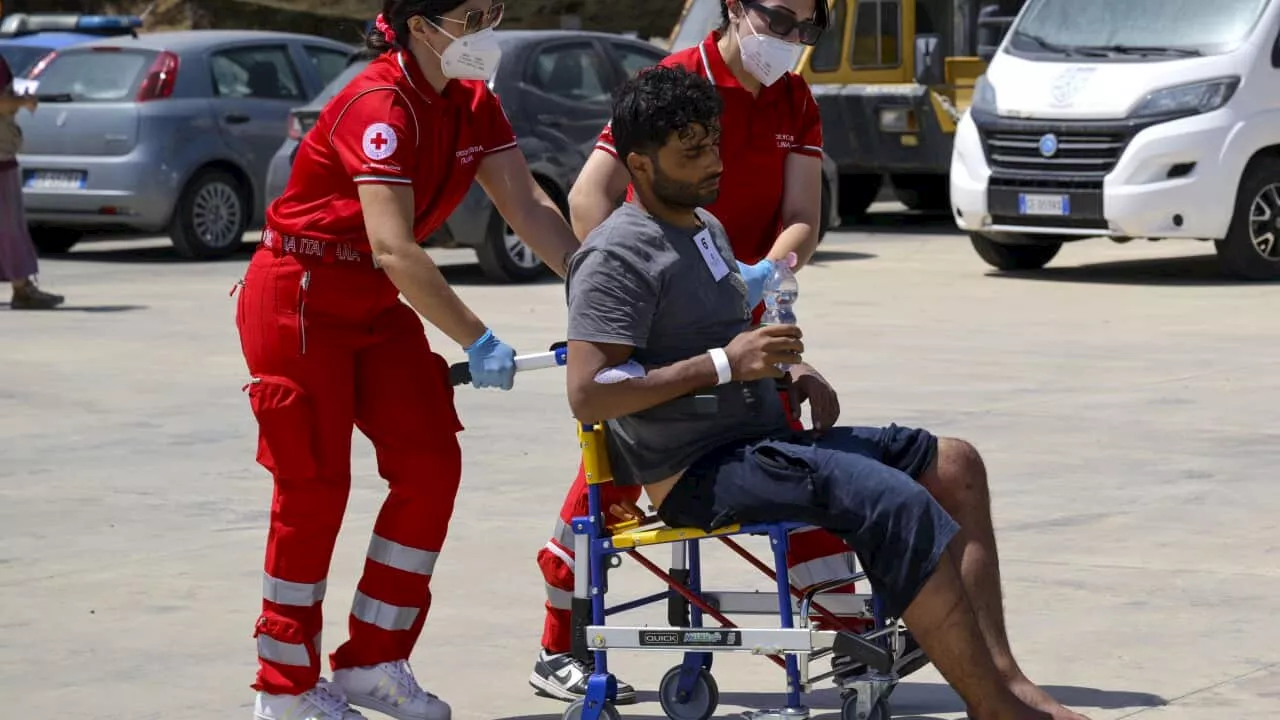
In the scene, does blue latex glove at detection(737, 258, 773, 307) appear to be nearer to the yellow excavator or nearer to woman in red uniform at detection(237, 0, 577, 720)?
woman in red uniform at detection(237, 0, 577, 720)

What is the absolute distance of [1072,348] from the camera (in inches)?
456

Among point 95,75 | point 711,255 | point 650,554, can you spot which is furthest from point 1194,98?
point 711,255

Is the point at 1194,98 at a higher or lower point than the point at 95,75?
lower

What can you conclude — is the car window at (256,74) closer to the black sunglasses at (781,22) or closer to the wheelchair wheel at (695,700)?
the black sunglasses at (781,22)

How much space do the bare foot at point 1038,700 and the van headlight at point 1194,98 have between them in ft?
34.9

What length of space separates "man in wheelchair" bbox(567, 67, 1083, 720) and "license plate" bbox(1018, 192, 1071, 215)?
410 inches

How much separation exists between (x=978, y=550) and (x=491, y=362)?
1099mm

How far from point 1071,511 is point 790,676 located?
116 inches

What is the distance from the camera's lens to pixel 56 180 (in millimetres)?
17406

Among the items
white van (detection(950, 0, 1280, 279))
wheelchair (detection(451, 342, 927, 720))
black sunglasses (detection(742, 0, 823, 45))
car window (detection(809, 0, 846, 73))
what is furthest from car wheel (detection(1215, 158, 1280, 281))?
wheelchair (detection(451, 342, 927, 720))

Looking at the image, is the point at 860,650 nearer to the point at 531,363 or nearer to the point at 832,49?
the point at 531,363

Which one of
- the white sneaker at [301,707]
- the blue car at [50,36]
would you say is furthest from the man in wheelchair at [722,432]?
the blue car at [50,36]

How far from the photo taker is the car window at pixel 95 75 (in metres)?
17.5

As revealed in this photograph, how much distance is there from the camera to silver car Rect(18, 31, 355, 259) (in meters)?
17.1
